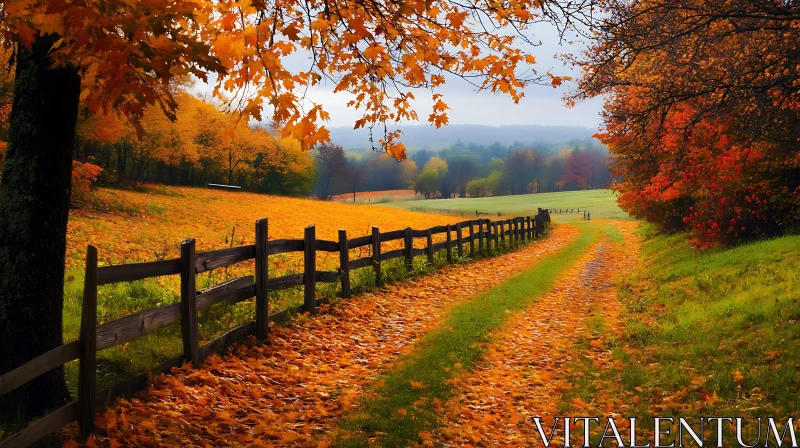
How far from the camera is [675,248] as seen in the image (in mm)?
19297

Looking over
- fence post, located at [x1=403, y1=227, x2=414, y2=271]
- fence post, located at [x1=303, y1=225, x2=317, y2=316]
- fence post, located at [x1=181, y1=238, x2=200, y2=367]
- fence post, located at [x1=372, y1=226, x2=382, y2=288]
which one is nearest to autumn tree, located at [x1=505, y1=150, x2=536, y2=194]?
fence post, located at [x1=403, y1=227, x2=414, y2=271]

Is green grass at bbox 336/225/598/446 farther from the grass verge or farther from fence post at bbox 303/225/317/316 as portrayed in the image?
fence post at bbox 303/225/317/316

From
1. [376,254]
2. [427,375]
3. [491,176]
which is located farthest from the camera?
[491,176]

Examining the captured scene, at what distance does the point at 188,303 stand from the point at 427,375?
3008mm

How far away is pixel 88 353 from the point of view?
192 inches

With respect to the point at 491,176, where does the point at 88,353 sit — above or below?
below

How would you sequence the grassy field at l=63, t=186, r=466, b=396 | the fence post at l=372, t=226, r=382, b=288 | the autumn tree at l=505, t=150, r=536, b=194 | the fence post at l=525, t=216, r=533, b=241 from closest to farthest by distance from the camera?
the grassy field at l=63, t=186, r=466, b=396 → the fence post at l=372, t=226, r=382, b=288 → the fence post at l=525, t=216, r=533, b=241 → the autumn tree at l=505, t=150, r=536, b=194

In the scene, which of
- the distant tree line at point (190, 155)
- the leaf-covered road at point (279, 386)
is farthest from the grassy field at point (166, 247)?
the distant tree line at point (190, 155)

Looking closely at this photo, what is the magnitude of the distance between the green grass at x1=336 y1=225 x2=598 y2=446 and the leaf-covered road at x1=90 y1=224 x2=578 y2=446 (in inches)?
9.7

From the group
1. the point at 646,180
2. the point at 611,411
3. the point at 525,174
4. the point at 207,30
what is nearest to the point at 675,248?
the point at 646,180

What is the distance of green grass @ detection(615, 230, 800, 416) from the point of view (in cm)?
617

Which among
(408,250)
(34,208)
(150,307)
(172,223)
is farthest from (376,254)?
(172,223)

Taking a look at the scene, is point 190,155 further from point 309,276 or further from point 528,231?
point 309,276

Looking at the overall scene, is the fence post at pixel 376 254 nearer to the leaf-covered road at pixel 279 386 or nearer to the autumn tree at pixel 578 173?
the leaf-covered road at pixel 279 386
